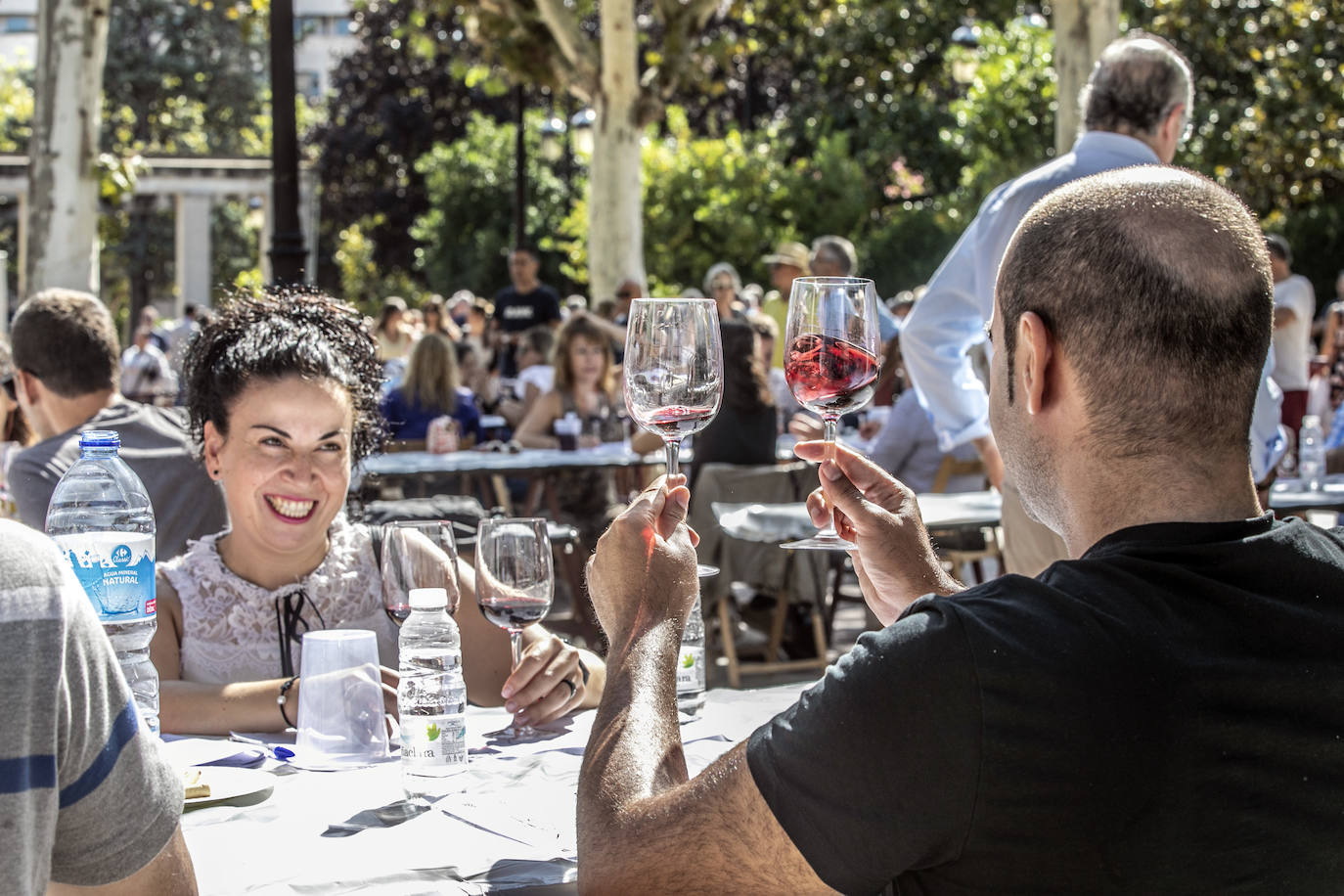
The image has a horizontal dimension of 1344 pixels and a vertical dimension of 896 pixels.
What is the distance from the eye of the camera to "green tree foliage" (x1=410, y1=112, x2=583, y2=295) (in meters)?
31.8

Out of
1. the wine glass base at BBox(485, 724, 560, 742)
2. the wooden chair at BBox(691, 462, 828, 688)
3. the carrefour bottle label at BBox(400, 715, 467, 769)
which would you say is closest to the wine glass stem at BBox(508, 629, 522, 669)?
the wine glass base at BBox(485, 724, 560, 742)

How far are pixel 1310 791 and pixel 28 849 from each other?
→ 1.28m

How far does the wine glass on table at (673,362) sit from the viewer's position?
2129 millimetres

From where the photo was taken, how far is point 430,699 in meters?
2.25

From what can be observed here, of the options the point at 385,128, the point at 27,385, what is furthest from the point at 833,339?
the point at 385,128

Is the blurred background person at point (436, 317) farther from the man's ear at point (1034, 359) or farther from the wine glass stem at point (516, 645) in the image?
the man's ear at point (1034, 359)

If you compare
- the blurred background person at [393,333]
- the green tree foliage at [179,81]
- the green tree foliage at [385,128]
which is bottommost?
the blurred background person at [393,333]

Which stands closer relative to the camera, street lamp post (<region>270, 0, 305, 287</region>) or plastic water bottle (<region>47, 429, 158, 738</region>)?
plastic water bottle (<region>47, 429, 158, 738</region>)

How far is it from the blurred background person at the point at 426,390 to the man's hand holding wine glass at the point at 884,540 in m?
7.14

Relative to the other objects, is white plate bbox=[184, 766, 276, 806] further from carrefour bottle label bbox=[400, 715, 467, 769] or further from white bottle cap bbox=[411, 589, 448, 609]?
white bottle cap bbox=[411, 589, 448, 609]

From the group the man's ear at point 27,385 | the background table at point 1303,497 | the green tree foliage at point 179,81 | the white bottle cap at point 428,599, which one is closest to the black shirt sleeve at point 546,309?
the background table at point 1303,497

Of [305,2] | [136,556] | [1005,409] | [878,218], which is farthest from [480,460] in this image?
[305,2]

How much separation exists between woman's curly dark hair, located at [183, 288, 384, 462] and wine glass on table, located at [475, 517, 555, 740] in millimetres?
798

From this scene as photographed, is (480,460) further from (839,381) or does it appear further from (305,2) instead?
(305,2)
